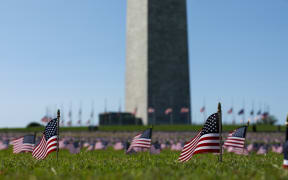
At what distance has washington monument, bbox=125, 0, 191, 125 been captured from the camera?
74.9 meters

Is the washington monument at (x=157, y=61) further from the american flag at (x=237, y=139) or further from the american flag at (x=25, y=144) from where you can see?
the american flag at (x=237, y=139)

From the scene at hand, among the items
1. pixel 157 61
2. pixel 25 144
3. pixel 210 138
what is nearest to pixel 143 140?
pixel 210 138

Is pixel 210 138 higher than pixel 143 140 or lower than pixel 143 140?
higher

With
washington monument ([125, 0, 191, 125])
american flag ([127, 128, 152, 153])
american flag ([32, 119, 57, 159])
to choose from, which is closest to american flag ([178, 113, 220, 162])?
american flag ([127, 128, 152, 153])

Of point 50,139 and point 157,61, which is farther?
point 157,61

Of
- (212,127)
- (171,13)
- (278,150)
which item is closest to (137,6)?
(171,13)

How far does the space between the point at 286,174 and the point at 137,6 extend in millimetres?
74035

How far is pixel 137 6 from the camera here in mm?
77875

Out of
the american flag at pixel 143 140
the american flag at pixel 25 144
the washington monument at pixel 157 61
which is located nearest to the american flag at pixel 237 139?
the american flag at pixel 143 140

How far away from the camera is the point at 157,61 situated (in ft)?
249

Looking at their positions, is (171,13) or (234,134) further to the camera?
(171,13)

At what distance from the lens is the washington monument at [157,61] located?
74.9m

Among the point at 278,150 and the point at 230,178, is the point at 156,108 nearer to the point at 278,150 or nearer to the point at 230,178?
the point at 278,150

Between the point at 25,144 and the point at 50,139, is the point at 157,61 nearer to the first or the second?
the point at 25,144
